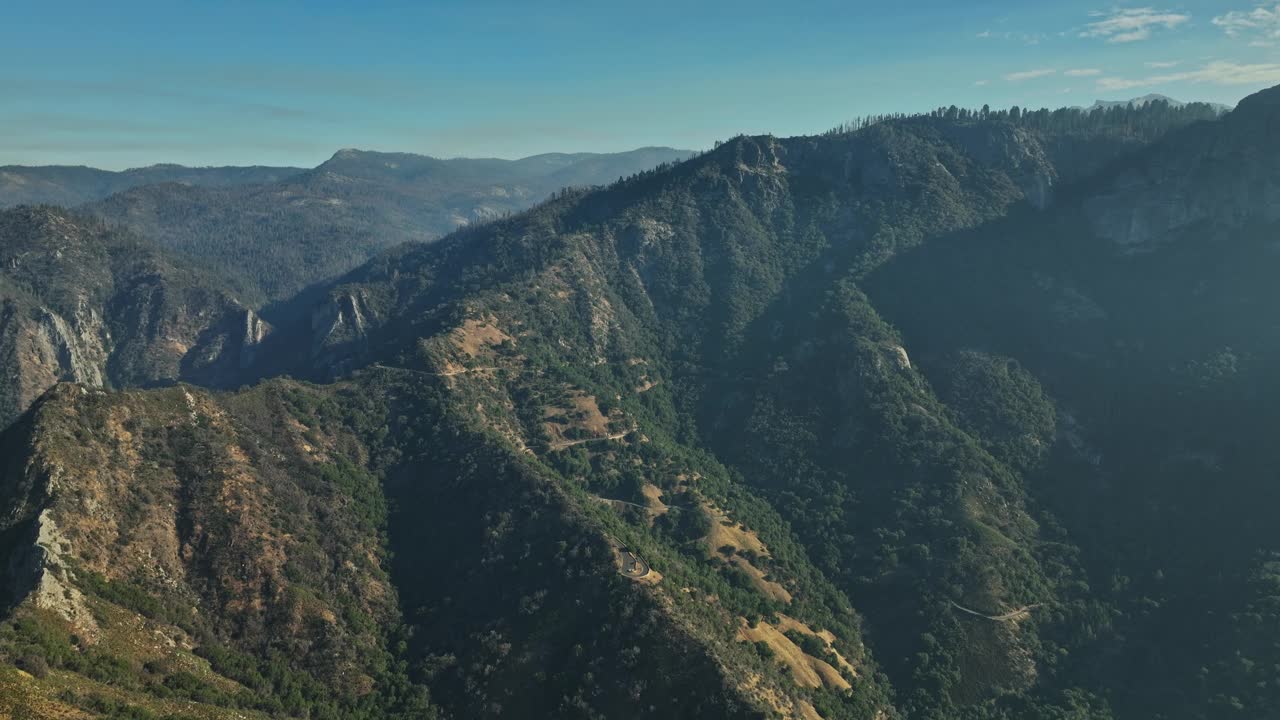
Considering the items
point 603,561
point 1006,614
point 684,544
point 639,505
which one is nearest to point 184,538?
point 603,561

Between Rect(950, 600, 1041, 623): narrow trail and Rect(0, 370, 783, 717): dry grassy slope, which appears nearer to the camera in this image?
Rect(0, 370, 783, 717): dry grassy slope

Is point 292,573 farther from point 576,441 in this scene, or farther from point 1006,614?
point 1006,614

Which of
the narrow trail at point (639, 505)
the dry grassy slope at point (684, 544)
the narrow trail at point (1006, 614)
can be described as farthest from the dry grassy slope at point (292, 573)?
the narrow trail at point (1006, 614)

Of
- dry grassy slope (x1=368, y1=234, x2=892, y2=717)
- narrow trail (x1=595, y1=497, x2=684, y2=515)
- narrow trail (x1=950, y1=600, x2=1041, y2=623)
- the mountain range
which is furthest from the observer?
narrow trail (x1=595, y1=497, x2=684, y2=515)

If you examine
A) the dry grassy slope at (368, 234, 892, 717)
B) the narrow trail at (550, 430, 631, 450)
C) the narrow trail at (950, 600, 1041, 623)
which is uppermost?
the narrow trail at (550, 430, 631, 450)

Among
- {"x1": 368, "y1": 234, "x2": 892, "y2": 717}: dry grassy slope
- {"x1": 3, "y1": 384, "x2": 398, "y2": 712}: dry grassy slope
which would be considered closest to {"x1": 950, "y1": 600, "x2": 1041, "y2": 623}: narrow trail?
{"x1": 368, "y1": 234, "x2": 892, "y2": 717}: dry grassy slope

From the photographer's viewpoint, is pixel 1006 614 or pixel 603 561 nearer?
pixel 603 561

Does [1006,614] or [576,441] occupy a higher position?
[576,441]

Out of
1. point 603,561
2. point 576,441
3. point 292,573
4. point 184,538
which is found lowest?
point 603,561

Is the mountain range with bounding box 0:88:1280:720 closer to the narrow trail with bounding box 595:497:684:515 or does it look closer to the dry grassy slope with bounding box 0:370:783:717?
the dry grassy slope with bounding box 0:370:783:717

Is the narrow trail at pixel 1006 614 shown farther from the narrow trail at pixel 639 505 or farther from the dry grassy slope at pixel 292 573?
the dry grassy slope at pixel 292 573

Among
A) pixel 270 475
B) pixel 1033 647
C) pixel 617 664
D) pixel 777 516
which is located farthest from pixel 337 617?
pixel 1033 647
